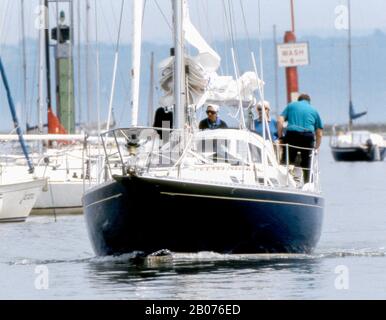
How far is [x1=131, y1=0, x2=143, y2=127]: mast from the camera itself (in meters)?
25.7

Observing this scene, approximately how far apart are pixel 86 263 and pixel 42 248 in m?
4.50

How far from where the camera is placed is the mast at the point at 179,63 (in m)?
26.3

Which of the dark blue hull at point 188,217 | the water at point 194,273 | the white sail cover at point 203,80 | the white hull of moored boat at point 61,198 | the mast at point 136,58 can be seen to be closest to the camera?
the water at point 194,273

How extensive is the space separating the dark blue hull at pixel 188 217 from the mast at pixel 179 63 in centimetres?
212

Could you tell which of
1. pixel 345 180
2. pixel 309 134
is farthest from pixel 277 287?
pixel 345 180

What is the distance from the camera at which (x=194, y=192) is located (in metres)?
24.3

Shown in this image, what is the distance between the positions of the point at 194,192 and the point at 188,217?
0.41m

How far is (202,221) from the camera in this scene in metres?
24.5

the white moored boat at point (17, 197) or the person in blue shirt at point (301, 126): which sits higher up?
the person in blue shirt at point (301, 126)

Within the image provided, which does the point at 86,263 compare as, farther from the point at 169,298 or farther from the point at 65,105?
the point at 65,105

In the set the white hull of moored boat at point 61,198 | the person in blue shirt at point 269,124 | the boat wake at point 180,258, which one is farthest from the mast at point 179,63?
the white hull of moored boat at point 61,198

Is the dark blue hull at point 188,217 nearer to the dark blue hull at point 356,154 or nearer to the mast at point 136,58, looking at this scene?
the mast at point 136,58

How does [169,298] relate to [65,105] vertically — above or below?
below

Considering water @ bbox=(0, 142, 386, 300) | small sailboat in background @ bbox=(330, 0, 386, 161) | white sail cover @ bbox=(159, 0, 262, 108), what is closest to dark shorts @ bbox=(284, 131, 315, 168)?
white sail cover @ bbox=(159, 0, 262, 108)
